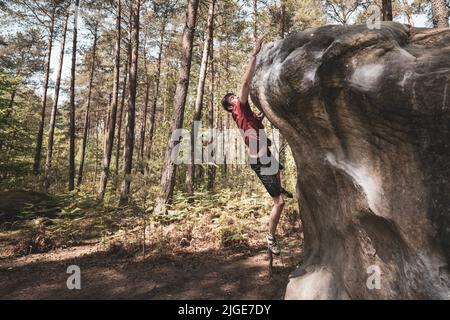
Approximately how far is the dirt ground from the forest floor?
0.05 ft

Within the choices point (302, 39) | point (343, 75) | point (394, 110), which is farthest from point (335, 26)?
point (394, 110)

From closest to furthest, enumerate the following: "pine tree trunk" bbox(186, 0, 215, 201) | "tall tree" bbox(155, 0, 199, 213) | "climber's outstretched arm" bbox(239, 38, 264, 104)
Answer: "climber's outstretched arm" bbox(239, 38, 264, 104) → "tall tree" bbox(155, 0, 199, 213) → "pine tree trunk" bbox(186, 0, 215, 201)

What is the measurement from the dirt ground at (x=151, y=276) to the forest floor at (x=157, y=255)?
0.05 ft

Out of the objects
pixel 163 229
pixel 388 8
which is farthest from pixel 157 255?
pixel 388 8

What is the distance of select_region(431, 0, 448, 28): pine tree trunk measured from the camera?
7.47 meters

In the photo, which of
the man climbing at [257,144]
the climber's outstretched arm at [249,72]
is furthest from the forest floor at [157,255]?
the climber's outstretched arm at [249,72]

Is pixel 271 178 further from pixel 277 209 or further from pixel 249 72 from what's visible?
pixel 249 72

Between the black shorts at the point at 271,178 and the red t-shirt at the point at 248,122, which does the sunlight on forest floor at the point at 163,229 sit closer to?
the black shorts at the point at 271,178

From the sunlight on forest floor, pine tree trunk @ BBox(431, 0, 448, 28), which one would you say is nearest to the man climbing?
the sunlight on forest floor

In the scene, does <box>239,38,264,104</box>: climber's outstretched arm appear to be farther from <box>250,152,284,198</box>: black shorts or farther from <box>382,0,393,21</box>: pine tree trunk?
<box>382,0,393,21</box>: pine tree trunk

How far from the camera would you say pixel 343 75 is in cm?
360

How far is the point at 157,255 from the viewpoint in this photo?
706 cm

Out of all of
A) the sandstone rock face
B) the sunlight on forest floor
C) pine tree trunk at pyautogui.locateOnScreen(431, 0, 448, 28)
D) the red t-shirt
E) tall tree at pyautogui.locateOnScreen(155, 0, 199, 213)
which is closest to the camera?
the sandstone rock face
